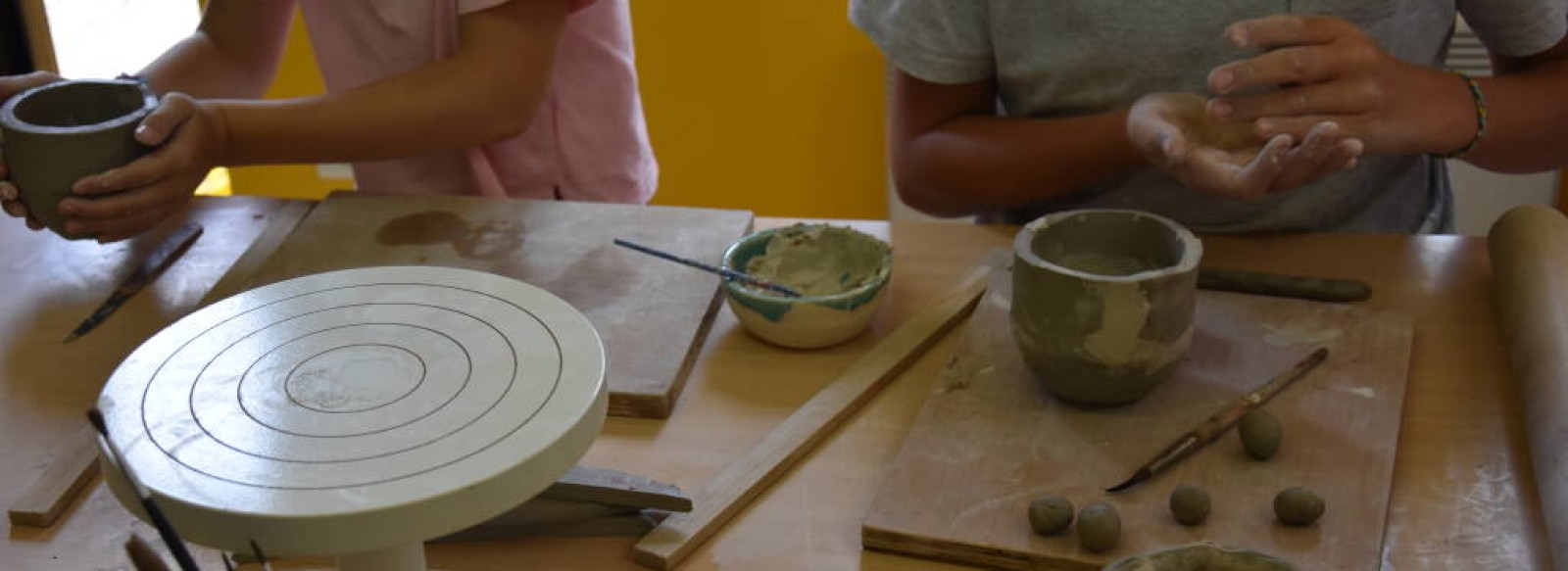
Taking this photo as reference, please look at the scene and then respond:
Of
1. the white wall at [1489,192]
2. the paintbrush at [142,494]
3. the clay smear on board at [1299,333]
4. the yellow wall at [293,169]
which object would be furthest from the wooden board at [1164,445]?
the yellow wall at [293,169]

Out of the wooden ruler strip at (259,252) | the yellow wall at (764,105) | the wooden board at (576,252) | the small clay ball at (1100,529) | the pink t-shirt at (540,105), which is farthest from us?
the yellow wall at (764,105)

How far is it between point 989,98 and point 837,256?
1.13 ft

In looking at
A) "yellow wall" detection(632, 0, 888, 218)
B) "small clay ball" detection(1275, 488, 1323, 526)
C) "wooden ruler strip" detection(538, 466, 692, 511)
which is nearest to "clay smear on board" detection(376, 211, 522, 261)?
"wooden ruler strip" detection(538, 466, 692, 511)

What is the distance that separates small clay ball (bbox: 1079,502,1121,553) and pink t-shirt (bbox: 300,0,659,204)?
93 centimetres

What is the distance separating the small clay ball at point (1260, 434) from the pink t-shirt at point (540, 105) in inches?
36.5

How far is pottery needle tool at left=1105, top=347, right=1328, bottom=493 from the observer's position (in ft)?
3.25

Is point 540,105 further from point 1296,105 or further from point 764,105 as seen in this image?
point 764,105

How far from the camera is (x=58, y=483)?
1.04 metres

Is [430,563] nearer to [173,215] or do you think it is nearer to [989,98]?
[173,215]

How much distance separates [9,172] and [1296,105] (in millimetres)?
1207

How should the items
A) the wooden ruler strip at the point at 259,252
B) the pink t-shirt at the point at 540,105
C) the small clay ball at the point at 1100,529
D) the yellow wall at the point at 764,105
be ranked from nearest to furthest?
the small clay ball at the point at 1100,529, the wooden ruler strip at the point at 259,252, the pink t-shirt at the point at 540,105, the yellow wall at the point at 764,105

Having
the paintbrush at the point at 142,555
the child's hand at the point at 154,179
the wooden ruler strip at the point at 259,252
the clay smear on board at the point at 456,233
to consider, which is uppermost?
the paintbrush at the point at 142,555

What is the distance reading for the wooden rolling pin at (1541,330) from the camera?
94 centimetres

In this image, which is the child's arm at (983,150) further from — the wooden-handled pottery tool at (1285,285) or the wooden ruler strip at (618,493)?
the wooden ruler strip at (618,493)
